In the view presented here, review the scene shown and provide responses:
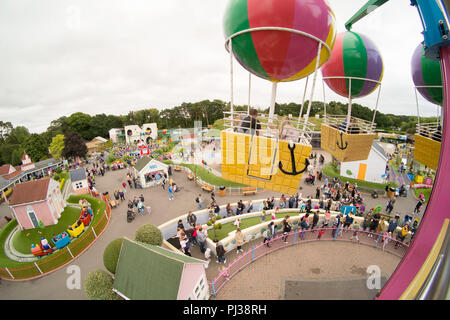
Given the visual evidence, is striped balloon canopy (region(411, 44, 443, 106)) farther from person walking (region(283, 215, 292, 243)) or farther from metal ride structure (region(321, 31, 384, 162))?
person walking (region(283, 215, 292, 243))

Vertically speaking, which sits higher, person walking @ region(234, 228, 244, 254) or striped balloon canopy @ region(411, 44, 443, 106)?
striped balloon canopy @ region(411, 44, 443, 106)

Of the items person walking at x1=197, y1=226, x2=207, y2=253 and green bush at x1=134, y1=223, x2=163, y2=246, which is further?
person walking at x1=197, y1=226, x2=207, y2=253

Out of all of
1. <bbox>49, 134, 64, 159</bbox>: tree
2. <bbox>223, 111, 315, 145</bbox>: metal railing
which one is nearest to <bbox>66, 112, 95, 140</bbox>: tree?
<bbox>49, 134, 64, 159</bbox>: tree

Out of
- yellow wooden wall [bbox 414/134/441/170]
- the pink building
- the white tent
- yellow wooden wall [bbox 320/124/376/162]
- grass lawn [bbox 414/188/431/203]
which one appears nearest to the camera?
yellow wooden wall [bbox 414/134/441/170]

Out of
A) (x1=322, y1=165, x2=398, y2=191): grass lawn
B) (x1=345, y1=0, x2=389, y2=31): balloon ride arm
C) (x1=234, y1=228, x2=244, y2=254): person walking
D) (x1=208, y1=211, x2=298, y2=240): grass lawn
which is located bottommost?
(x1=322, y1=165, x2=398, y2=191): grass lawn

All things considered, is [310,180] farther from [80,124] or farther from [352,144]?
[80,124]

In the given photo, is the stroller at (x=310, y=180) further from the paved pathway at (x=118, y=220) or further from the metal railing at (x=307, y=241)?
the metal railing at (x=307, y=241)

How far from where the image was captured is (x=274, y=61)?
4.55 m

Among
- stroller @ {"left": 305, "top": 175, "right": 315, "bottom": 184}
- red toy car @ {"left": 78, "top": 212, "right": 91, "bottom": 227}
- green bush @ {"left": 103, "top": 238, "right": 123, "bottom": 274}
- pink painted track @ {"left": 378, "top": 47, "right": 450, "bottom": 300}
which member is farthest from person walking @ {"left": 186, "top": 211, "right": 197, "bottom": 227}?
stroller @ {"left": 305, "top": 175, "right": 315, "bottom": 184}

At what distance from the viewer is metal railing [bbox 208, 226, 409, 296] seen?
8320mm

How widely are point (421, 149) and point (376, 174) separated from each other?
12.4 m

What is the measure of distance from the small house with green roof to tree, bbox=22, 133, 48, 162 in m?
50.3

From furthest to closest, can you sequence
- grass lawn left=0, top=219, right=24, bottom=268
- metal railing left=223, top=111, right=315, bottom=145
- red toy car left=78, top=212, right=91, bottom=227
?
1. red toy car left=78, top=212, right=91, bottom=227
2. grass lawn left=0, top=219, right=24, bottom=268
3. metal railing left=223, top=111, right=315, bottom=145
